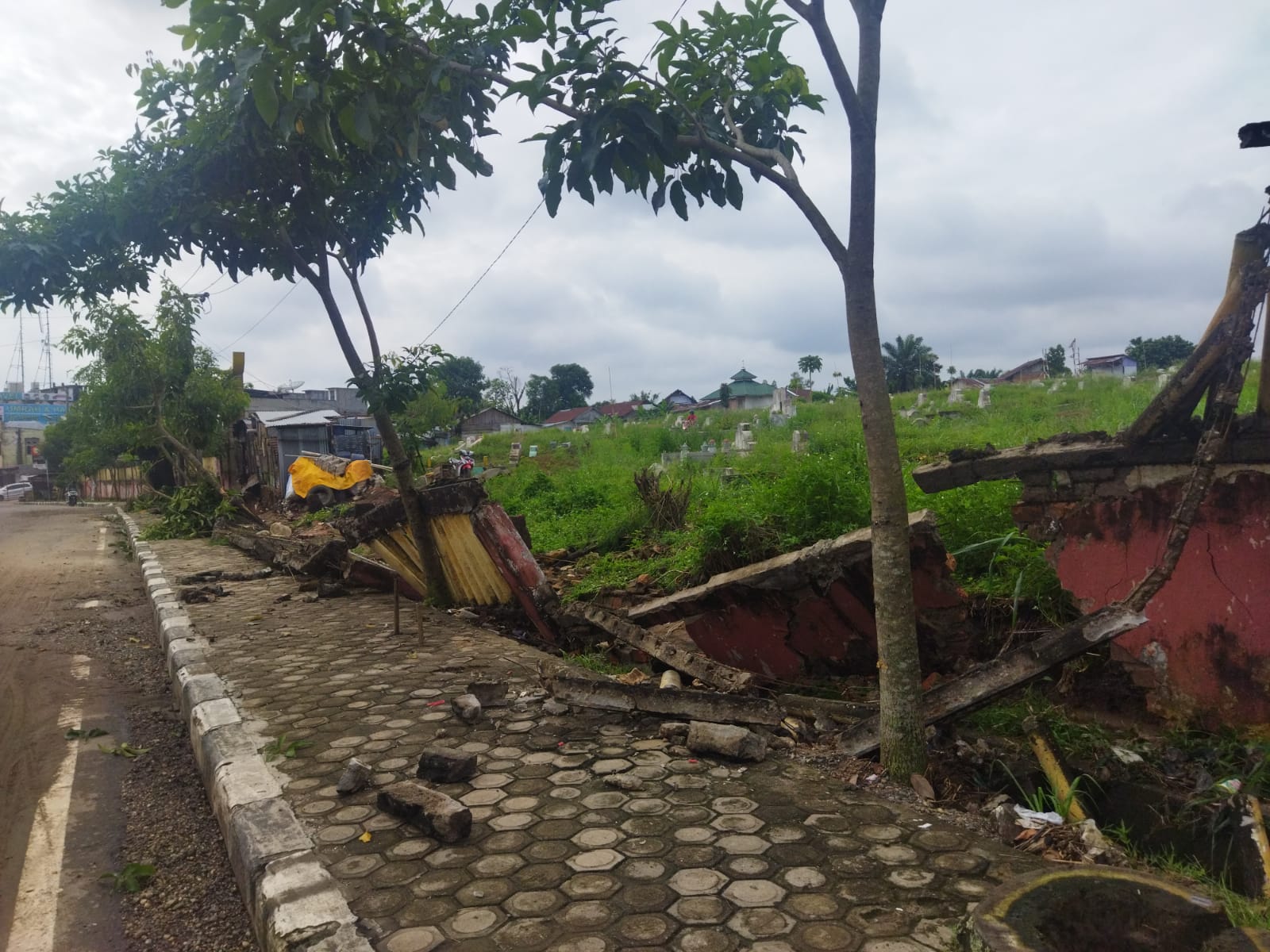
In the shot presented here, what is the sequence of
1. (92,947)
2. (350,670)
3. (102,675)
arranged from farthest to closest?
(102,675), (350,670), (92,947)

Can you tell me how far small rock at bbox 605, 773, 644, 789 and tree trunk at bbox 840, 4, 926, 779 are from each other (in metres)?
1.05

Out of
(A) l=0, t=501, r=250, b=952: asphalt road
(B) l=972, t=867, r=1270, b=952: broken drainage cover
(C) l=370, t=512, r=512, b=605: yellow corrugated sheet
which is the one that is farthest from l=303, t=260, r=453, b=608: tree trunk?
(B) l=972, t=867, r=1270, b=952: broken drainage cover

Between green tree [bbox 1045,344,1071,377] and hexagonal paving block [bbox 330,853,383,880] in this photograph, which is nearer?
hexagonal paving block [bbox 330,853,383,880]

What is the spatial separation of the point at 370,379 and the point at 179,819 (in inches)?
167

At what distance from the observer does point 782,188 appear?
3.41 metres

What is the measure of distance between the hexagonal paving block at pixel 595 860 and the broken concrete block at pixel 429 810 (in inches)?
17.4

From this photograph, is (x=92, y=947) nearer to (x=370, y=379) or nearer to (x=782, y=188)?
(x=782, y=188)

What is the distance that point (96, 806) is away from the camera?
4.01 m

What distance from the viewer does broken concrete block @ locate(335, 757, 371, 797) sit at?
11.6 ft

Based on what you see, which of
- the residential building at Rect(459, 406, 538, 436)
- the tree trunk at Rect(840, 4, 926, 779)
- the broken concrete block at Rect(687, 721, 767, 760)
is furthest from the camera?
the residential building at Rect(459, 406, 538, 436)

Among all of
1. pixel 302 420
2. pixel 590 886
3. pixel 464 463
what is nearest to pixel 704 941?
pixel 590 886

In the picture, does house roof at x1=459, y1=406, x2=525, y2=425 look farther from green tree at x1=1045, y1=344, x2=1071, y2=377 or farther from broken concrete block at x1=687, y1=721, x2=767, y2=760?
broken concrete block at x1=687, y1=721, x2=767, y2=760

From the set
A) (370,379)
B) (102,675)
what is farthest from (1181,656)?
(102,675)

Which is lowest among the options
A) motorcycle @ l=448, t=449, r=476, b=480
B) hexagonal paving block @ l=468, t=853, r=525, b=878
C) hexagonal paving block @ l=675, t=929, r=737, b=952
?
hexagonal paving block @ l=468, t=853, r=525, b=878
